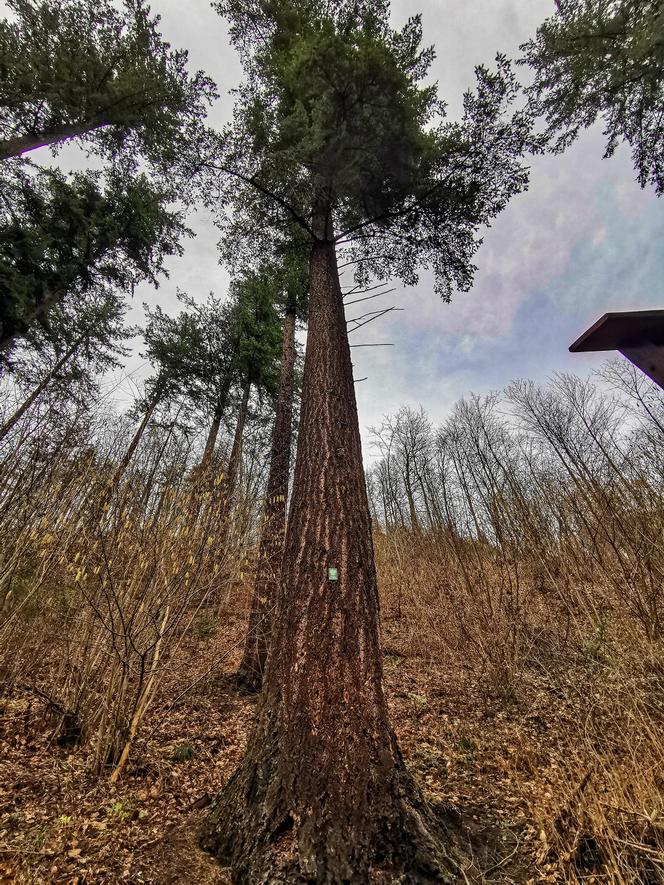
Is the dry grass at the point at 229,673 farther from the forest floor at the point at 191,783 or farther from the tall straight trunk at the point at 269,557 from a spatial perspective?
the tall straight trunk at the point at 269,557

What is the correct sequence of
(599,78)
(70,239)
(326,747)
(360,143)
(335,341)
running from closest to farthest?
(326,747) < (335,341) < (360,143) < (599,78) < (70,239)

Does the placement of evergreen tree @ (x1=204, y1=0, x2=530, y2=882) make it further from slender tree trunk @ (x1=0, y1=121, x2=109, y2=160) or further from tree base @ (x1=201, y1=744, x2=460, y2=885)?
slender tree trunk @ (x1=0, y1=121, x2=109, y2=160)

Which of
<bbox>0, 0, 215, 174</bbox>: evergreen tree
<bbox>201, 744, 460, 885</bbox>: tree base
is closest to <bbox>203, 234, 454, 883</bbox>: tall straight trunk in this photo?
<bbox>201, 744, 460, 885</bbox>: tree base

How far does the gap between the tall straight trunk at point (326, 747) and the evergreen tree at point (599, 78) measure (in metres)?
6.99

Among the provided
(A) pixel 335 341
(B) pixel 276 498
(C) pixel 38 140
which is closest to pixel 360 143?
(A) pixel 335 341

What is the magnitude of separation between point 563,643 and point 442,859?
123 inches

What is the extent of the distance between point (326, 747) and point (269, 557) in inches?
112

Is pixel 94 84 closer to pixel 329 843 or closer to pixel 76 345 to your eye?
pixel 76 345

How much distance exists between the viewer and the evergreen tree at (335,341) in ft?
5.26

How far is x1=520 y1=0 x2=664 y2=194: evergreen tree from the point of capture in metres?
5.29

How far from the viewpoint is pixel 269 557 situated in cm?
444

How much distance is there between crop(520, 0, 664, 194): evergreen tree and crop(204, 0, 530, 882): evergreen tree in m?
2.30

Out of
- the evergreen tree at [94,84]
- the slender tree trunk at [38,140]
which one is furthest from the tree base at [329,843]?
the slender tree trunk at [38,140]

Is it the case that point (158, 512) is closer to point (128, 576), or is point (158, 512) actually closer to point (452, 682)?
point (128, 576)
